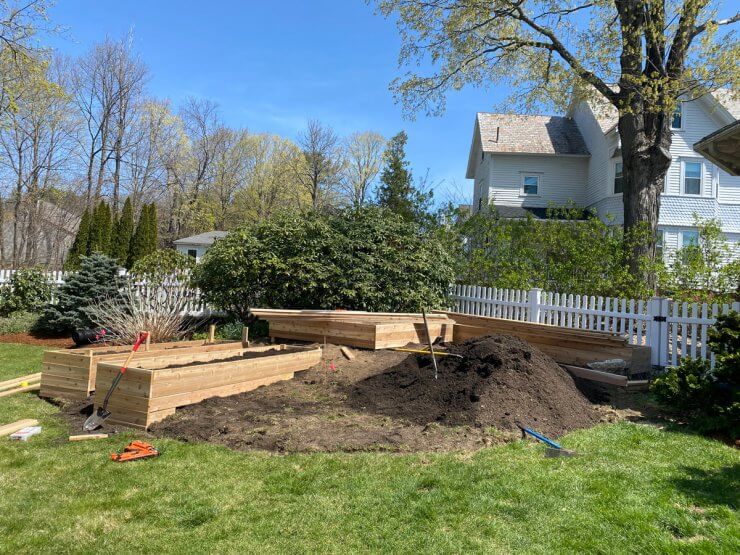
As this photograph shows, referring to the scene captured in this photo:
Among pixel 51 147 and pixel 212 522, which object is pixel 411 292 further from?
pixel 51 147

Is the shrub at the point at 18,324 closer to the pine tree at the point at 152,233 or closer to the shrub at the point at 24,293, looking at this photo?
the shrub at the point at 24,293

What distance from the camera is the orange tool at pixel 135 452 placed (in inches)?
165

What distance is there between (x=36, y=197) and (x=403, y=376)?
28.3 metres

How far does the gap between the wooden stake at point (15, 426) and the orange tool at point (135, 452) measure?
128 cm

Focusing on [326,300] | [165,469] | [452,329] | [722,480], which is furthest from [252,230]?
[722,480]

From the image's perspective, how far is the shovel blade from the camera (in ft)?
16.3

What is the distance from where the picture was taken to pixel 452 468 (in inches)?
155

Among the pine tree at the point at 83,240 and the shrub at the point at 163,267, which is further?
the pine tree at the point at 83,240

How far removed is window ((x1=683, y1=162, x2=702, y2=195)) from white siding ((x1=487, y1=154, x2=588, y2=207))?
426cm

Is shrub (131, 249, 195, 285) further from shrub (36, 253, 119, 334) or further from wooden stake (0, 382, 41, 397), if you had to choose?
wooden stake (0, 382, 41, 397)

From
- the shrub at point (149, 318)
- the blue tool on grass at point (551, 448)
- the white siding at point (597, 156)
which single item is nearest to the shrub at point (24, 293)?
the shrub at point (149, 318)

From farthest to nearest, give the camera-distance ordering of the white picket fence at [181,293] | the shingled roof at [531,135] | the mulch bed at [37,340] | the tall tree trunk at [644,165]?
the shingled roof at [531,135]
the tall tree trunk at [644,165]
the white picket fence at [181,293]
the mulch bed at [37,340]

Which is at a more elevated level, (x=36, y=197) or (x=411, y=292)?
(x=36, y=197)

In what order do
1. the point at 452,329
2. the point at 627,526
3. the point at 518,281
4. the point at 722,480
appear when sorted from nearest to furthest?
the point at 627,526
the point at 722,480
the point at 452,329
the point at 518,281
